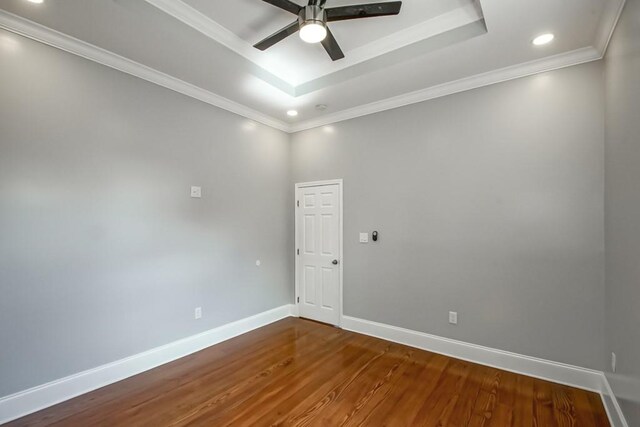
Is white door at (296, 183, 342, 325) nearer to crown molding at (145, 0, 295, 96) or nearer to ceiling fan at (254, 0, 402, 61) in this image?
crown molding at (145, 0, 295, 96)

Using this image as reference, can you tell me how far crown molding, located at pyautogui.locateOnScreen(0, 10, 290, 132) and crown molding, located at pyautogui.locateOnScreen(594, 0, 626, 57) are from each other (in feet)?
11.8

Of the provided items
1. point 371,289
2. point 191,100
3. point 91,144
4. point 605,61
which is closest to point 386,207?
point 371,289

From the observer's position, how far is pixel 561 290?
2.54 metres

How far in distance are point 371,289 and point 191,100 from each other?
325 centimetres

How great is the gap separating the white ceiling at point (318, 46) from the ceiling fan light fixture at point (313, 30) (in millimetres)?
585

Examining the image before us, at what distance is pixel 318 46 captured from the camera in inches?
110

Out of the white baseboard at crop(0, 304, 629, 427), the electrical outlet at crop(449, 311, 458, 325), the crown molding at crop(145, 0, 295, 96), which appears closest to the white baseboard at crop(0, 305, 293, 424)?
the white baseboard at crop(0, 304, 629, 427)

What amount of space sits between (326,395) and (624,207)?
2.66m

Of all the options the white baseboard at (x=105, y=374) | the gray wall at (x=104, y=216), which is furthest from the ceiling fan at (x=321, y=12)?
the white baseboard at (x=105, y=374)

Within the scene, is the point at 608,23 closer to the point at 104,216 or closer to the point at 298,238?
the point at 298,238

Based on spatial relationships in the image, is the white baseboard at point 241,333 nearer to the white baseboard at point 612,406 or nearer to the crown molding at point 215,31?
the white baseboard at point 612,406

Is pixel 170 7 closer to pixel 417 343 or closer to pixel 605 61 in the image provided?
pixel 605 61

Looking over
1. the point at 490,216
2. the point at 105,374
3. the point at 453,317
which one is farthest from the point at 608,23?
the point at 105,374

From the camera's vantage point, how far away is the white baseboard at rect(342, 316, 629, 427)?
2279 mm
